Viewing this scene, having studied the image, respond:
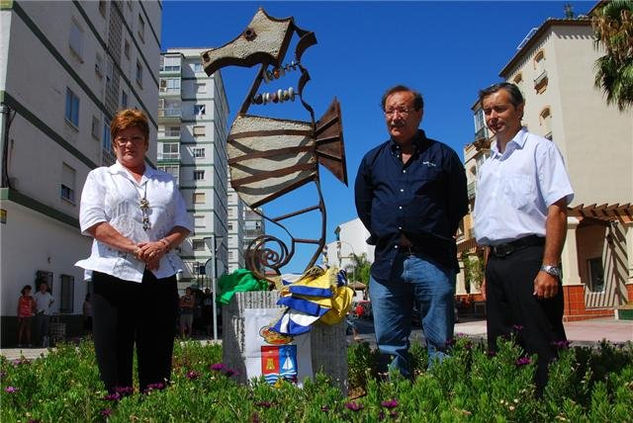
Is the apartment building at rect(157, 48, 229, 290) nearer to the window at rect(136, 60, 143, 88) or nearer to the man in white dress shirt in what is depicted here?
the window at rect(136, 60, 143, 88)

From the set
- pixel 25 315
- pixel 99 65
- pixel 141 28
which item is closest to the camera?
pixel 25 315

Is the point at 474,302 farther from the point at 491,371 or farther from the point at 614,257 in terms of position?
the point at 491,371

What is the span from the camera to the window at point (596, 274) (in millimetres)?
24703

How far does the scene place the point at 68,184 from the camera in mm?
20516

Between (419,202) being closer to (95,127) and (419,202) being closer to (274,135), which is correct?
(274,135)

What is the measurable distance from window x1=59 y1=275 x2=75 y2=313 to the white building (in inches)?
1.3

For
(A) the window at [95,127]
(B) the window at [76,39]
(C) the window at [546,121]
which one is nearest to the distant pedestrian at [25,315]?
(B) the window at [76,39]

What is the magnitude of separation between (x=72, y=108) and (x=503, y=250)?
20436mm

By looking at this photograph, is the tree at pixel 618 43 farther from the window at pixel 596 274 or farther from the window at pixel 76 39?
the window at pixel 76 39

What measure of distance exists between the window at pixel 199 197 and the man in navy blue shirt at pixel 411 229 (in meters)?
53.3

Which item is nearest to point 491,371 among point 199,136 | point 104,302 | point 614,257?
point 104,302

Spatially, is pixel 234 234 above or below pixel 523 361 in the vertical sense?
above

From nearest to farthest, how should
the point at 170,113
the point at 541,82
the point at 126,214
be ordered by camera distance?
the point at 126,214 → the point at 541,82 → the point at 170,113

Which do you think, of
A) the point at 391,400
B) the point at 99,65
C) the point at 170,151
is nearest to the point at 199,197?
the point at 170,151
